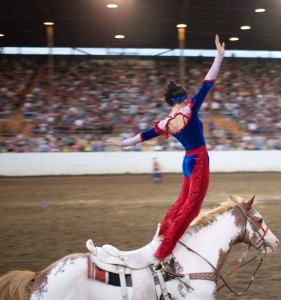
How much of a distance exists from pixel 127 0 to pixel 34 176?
24.0 ft

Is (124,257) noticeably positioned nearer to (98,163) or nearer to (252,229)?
(252,229)

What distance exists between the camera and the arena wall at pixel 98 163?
15.0 metres

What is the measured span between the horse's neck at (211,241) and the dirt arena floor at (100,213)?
44cm

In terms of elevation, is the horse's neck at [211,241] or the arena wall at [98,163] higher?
the horse's neck at [211,241]

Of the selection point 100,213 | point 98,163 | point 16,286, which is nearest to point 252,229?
point 16,286

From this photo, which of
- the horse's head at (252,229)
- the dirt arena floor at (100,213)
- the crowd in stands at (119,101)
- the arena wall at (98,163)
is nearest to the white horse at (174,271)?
the horse's head at (252,229)

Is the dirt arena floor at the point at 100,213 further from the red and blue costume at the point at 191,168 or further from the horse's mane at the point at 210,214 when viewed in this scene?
the red and blue costume at the point at 191,168

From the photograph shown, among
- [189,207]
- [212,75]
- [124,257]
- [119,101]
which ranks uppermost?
[119,101]

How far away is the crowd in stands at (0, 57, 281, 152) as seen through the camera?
626 inches

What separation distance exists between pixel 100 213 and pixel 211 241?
566 centimetres

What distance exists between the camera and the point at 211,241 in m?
3.13

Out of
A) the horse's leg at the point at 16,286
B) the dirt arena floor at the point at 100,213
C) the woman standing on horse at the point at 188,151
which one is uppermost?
the woman standing on horse at the point at 188,151

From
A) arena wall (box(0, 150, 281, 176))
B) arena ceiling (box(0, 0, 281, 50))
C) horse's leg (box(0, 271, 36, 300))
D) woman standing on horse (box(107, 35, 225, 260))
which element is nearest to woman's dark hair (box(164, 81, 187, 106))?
woman standing on horse (box(107, 35, 225, 260))

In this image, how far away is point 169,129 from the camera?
123 inches
